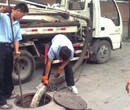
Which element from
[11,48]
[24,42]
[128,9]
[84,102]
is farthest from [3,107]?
[128,9]

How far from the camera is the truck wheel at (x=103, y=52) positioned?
9395 mm

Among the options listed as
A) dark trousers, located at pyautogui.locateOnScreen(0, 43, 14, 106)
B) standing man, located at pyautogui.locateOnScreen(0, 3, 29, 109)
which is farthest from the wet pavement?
standing man, located at pyautogui.locateOnScreen(0, 3, 29, 109)

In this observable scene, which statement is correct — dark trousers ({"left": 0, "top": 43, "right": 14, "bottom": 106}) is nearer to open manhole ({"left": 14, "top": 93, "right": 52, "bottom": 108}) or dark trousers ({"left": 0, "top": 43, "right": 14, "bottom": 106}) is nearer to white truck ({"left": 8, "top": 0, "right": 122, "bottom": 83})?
open manhole ({"left": 14, "top": 93, "right": 52, "bottom": 108})

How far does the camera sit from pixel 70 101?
5.92 metres

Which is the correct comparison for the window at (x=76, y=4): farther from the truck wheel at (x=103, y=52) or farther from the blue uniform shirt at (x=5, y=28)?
the blue uniform shirt at (x=5, y=28)

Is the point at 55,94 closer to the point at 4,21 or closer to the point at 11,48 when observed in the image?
A: the point at 11,48

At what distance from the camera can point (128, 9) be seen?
17453 mm

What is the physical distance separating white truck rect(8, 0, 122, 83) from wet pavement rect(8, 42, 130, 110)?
1.09ft

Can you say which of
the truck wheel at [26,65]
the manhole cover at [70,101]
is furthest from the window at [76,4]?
the manhole cover at [70,101]

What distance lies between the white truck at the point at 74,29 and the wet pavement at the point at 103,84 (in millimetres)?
333

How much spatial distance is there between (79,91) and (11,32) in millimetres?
2126

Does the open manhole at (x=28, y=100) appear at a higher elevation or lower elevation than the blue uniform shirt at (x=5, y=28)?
lower

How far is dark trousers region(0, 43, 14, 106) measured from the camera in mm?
5569

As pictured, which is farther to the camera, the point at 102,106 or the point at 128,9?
the point at 128,9
